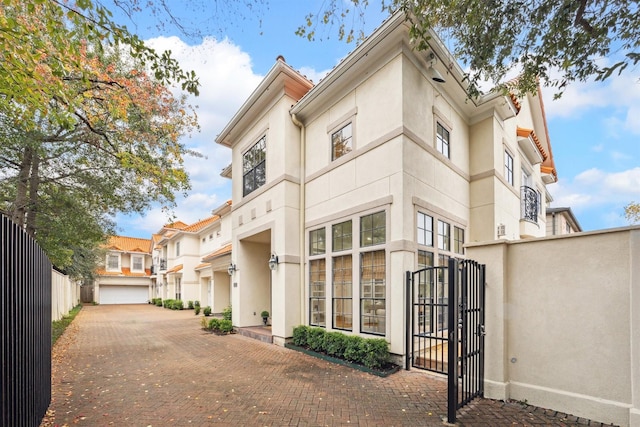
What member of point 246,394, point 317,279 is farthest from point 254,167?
point 246,394

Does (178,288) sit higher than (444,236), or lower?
lower

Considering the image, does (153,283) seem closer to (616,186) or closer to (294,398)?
(294,398)

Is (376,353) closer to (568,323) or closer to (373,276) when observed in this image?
(373,276)

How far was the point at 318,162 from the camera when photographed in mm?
10172

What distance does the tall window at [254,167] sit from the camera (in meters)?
12.0

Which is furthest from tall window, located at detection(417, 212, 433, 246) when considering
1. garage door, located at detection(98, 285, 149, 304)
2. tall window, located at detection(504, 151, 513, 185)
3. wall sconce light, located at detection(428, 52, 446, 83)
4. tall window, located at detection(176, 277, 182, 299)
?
garage door, located at detection(98, 285, 149, 304)

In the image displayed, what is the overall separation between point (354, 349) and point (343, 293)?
1.57 metres

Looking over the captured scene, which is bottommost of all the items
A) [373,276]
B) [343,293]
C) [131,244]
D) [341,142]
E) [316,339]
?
[316,339]

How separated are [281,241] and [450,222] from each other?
499cm

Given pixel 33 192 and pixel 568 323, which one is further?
pixel 33 192

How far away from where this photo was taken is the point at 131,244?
4231 cm

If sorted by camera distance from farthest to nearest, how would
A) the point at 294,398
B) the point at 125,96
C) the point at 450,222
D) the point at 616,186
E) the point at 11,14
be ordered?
the point at 616,186 < the point at 450,222 < the point at 125,96 < the point at 11,14 < the point at 294,398

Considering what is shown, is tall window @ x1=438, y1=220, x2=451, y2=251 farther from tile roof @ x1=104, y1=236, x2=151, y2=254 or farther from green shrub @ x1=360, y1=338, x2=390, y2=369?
tile roof @ x1=104, y1=236, x2=151, y2=254

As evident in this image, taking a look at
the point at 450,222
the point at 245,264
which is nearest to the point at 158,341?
the point at 245,264
